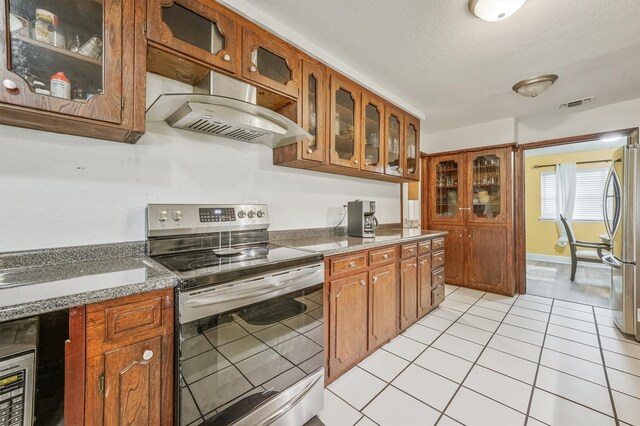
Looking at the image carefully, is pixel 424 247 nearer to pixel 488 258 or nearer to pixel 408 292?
pixel 408 292

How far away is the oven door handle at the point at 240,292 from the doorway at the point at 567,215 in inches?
165

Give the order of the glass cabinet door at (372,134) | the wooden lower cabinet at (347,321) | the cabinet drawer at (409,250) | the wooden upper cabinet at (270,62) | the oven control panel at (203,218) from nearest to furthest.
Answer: the oven control panel at (203,218) < the wooden upper cabinet at (270,62) < the wooden lower cabinet at (347,321) < the cabinet drawer at (409,250) < the glass cabinet door at (372,134)

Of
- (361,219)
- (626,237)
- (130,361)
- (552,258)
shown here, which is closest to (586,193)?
(552,258)

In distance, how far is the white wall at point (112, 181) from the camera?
121 cm

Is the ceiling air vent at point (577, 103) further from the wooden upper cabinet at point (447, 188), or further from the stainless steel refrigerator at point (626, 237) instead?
the wooden upper cabinet at point (447, 188)

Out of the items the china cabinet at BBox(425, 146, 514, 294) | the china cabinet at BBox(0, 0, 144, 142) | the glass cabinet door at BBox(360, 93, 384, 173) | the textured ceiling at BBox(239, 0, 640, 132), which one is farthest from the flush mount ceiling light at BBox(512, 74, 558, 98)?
the china cabinet at BBox(0, 0, 144, 142)

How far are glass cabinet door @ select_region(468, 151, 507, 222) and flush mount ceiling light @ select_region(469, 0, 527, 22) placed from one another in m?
2.44

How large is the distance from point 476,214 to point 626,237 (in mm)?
1481

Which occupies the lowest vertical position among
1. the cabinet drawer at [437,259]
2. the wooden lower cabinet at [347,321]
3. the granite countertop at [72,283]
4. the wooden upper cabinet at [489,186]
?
the wooden lower cabinet at [347,321]

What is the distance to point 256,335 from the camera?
1250 mm

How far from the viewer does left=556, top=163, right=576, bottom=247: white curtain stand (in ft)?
17.5

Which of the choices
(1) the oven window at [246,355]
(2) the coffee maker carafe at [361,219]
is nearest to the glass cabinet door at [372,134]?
(2) the coffee maker carafe at [361,219]

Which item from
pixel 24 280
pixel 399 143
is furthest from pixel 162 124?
pixel 399 143

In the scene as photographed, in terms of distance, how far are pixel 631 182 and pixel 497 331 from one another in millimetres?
1820
